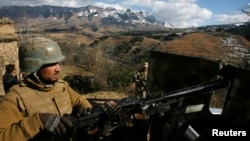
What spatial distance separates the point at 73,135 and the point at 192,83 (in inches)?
66.5

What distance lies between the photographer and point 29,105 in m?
2.87

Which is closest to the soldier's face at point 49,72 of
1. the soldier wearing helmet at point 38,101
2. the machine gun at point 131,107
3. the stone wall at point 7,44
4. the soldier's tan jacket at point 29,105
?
the soldier wearing helmet at point 38,101

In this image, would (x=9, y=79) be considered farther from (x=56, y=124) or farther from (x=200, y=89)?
(x=200, y=89)

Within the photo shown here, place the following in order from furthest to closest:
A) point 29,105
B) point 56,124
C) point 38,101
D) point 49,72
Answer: point 49,72 → point 38,101 → point 29,105 → point 56,124

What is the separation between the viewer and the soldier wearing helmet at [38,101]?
2.44 m

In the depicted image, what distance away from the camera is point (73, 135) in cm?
259

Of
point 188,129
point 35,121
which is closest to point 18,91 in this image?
point 35,121

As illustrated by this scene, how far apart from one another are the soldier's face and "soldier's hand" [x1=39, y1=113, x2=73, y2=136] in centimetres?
72

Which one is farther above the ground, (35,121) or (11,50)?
(35,121)

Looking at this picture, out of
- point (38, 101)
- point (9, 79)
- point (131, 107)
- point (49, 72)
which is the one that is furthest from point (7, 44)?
point (131, 107)

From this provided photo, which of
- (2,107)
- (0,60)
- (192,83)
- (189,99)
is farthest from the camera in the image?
(0,60)

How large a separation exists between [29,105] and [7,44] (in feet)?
62.4

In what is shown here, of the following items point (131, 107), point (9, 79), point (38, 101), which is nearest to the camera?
point (131, 107)

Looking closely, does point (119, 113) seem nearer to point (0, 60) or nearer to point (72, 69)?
point (0, 60)
